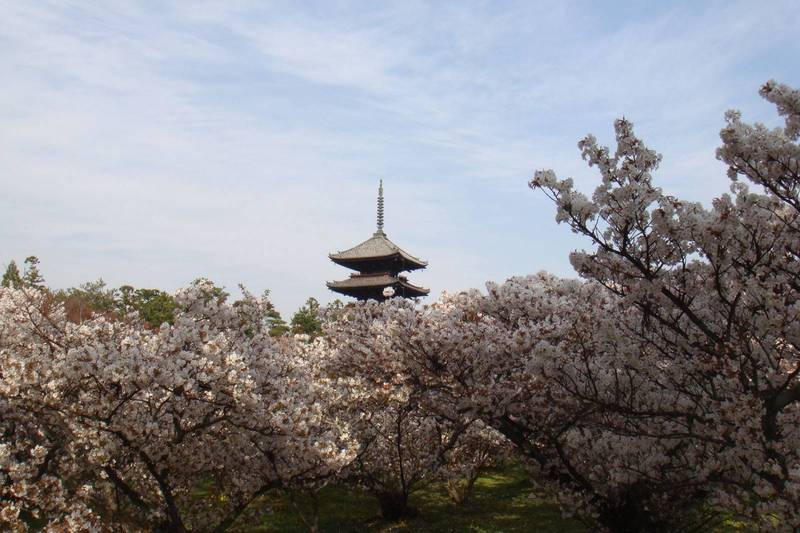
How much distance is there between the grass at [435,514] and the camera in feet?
47.4

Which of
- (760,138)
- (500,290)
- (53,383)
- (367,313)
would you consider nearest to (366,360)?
(367,313)

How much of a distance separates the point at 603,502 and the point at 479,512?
6.93 m

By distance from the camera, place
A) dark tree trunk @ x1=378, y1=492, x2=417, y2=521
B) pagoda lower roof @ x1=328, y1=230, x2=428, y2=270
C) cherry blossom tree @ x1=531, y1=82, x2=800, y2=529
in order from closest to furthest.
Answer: cherry blossom tree @ x1=531, y1=82, x2=800, y2=529, dark tree trunk @ x1=378, y1=492, x2=417, y2=521, pagoda lower roof @ x1=328, y1=230, x2=428, y2=270

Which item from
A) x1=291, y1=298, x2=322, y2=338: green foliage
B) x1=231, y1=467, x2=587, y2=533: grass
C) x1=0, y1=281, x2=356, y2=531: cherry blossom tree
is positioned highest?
x1=291, y1=298, x2=322, y2=338: green foliage

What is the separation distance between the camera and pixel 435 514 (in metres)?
15.7

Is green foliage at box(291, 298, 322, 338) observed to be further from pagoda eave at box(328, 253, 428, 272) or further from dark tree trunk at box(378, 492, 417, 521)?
dark tree trunk at box(378, 492, 417, 521)

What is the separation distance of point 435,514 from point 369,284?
3052 centimetres

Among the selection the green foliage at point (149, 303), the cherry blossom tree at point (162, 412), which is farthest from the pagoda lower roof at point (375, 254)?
the cherry blossom tree at point (162, 412)

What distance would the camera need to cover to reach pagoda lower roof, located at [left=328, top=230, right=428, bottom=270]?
45781mm

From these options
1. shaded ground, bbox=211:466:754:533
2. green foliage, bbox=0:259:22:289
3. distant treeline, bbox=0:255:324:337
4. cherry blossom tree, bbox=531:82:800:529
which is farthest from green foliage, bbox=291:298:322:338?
cherry blossom tree, bbox=531:82:800:529

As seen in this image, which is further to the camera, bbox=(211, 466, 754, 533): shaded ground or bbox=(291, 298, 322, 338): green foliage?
bbox=(291, 298, 322, 338): green foliage

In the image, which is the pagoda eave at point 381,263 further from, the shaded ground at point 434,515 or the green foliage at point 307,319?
the shaded ground at point 434,515

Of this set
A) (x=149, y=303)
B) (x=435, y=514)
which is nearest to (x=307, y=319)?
(x=149, y=303)

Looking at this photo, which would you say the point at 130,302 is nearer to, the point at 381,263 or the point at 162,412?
the point at 381,263
